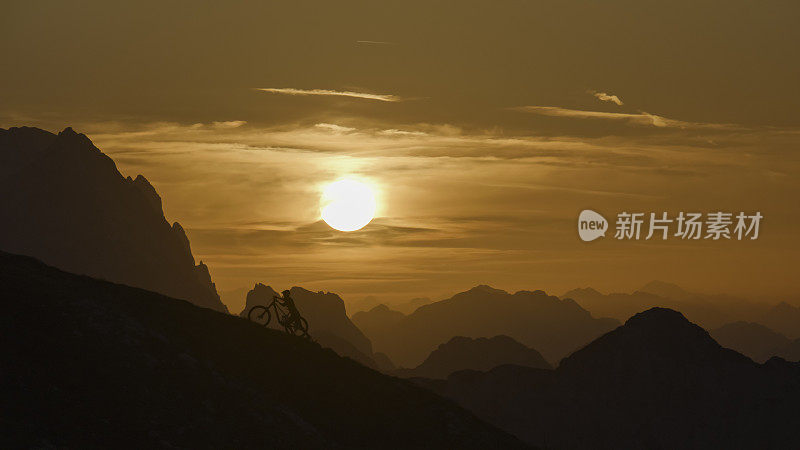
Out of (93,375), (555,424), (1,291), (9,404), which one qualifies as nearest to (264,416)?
(93,375)

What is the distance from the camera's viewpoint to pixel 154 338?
46875 millimetres

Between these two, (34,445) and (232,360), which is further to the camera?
(232,360)

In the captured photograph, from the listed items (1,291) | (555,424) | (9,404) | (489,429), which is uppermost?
(1,291)

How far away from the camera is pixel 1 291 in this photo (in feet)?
152

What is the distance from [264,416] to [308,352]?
11.3 m

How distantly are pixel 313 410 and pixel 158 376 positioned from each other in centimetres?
925

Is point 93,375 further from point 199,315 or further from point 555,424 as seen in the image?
A: point 555,424

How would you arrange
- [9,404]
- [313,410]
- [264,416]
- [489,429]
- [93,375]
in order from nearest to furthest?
[9,404] < [93,375] < [264,416] < [313,410] < [489,429]

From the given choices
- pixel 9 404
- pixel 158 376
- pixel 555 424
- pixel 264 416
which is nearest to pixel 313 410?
pixel 264 416

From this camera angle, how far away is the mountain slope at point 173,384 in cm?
3872

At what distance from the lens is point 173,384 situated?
1711 inches

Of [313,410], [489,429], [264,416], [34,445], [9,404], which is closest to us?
[34,445]

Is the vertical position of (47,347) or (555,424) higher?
(47,347)

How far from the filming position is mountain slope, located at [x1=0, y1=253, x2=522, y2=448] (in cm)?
3872
